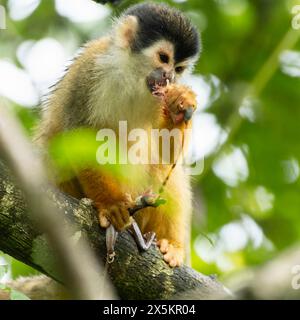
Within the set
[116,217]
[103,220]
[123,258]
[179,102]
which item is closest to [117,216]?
[116,217]

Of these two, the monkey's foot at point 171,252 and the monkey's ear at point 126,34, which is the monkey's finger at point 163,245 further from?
the monkey's ear at point 126,34

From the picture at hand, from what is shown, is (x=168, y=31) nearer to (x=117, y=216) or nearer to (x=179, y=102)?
(x=179, y=102)

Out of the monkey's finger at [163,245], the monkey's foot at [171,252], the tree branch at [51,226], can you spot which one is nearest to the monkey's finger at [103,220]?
the monkey's foot at [171,252]

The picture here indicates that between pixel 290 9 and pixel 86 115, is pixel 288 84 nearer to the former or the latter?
pixel 290 9

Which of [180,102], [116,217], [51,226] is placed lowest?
[51,226]

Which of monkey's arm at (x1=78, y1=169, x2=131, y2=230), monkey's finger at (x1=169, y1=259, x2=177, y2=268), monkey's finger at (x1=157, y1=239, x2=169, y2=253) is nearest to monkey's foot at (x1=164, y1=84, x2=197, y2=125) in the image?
monkey's arm at (x1=78, y1=169, x2=131, y2=230)

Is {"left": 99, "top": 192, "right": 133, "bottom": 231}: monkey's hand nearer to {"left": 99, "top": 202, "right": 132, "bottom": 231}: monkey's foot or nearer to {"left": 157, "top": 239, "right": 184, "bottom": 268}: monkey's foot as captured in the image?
{"left": 99, "top": 202, "right": 132, "bottom": 231}: monkey's foot
